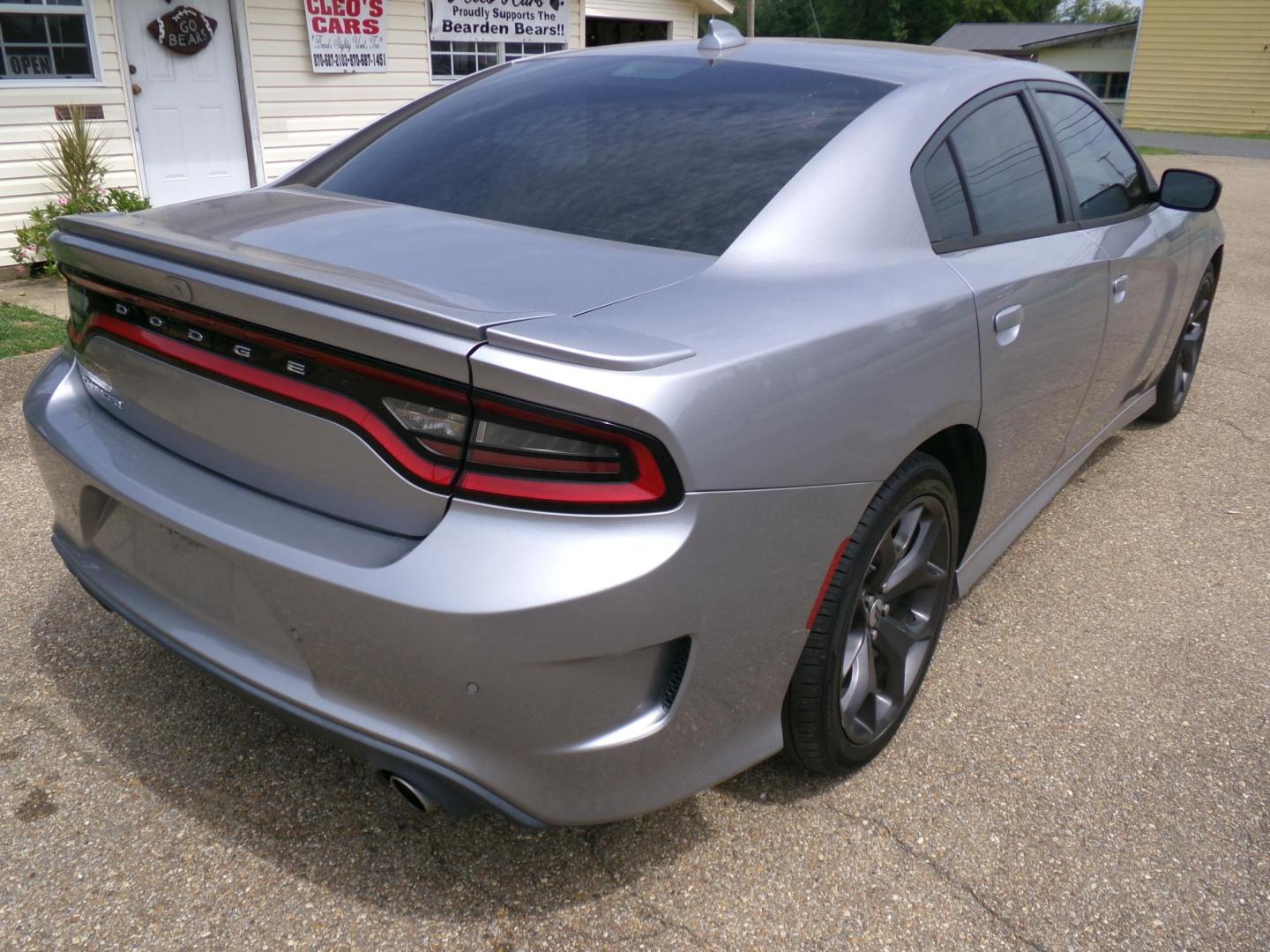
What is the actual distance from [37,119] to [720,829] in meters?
7.97

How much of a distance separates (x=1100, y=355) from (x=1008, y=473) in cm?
72

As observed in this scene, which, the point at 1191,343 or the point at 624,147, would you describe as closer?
the point at 624,147

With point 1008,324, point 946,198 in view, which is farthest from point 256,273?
point 1008,324

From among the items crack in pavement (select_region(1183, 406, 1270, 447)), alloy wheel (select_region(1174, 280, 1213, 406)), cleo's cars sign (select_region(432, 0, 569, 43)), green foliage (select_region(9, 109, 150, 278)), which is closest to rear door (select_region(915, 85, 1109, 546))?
alloy wheel (select_region(1174, 280, 1213, 406))

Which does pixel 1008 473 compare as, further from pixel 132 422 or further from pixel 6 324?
pixel 6 324

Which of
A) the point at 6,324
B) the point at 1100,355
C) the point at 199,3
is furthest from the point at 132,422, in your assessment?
the point at 199,3

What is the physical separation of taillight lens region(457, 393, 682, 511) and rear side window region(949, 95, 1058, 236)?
55.0 inches

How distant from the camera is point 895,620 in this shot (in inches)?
99.1

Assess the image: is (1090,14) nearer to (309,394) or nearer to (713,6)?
(713,6)

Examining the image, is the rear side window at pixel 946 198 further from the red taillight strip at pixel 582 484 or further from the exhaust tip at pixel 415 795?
the exhaust tip at pixel 415 795

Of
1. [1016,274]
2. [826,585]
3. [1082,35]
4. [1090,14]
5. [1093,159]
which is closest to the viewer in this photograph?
[826,585]

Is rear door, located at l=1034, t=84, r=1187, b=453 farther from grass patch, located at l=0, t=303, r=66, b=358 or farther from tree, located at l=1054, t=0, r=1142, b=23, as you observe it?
tree, located at l=1054, t=0, r=1142, b=23

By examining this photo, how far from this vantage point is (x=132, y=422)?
7.10ft

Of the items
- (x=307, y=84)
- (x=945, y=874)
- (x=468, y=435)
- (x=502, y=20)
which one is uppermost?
(x=502, y=20)
